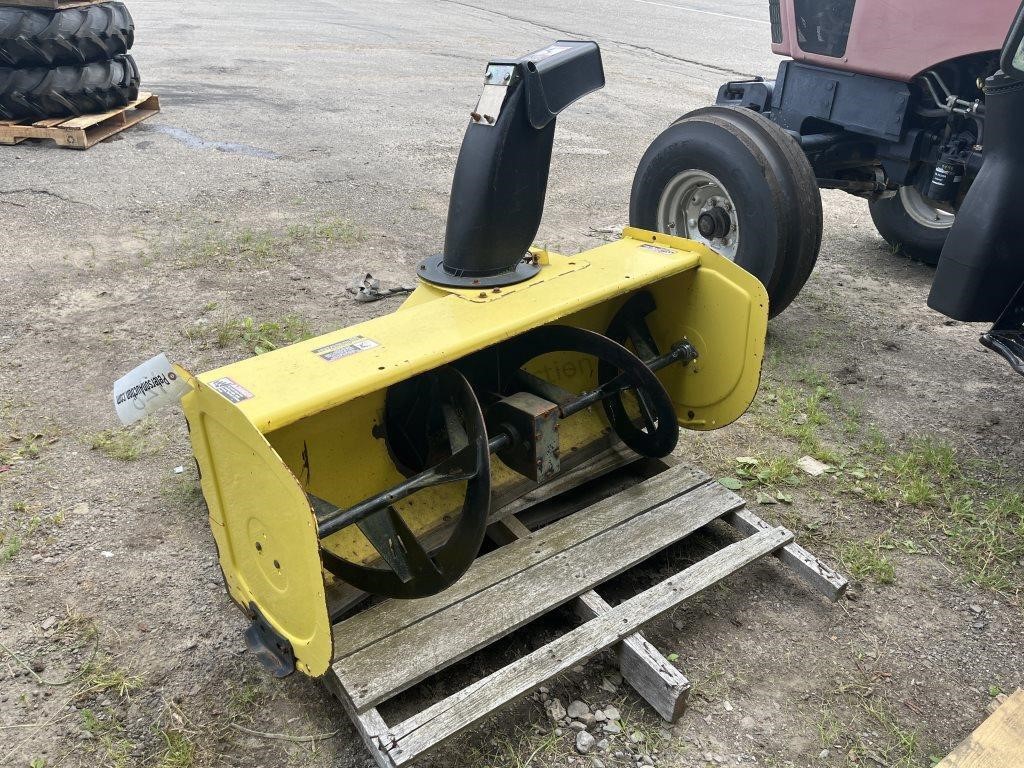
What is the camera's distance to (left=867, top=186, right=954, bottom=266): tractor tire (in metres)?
4.56

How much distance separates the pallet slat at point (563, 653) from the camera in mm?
1774

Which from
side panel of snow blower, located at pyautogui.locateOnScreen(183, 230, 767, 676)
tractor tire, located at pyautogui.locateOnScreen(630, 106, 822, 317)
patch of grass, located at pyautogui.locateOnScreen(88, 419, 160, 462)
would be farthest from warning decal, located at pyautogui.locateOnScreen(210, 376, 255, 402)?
tractor tire, located at pyautogui.locateOnScreen(630, 106, 822, 317)

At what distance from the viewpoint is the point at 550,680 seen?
1.96 meters

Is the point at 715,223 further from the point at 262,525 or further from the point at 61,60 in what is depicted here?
the point at 61,60

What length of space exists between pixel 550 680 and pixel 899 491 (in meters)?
1.53

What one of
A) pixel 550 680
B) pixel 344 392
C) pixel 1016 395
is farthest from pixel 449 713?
pixel 1016 395

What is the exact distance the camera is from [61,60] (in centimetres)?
573

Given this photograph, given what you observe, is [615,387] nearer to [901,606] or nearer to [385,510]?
[385,510]

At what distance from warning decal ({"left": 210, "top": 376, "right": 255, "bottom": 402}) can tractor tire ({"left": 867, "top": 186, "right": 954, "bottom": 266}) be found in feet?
13.3

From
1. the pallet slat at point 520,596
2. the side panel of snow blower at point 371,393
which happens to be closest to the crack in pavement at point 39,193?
the side panel of snow blower at point 371,393

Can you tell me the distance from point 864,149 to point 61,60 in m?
5.19

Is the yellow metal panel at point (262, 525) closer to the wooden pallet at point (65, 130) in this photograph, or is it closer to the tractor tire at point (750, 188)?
the tractor tire at point (750, 188)

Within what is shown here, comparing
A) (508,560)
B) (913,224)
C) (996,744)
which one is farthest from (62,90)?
(996,744)

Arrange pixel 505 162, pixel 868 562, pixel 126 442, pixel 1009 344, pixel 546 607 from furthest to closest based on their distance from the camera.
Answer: pixel 126 442 → pixel 1009 344 → pixel 868 562 → pixel 505 162 → pixel 546 607
